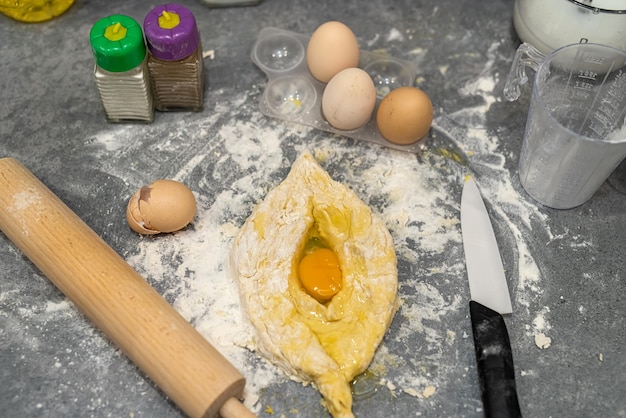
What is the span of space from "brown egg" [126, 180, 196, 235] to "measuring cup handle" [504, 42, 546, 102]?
0.82 metres

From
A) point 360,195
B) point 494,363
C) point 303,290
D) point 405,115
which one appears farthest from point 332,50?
point 494,363

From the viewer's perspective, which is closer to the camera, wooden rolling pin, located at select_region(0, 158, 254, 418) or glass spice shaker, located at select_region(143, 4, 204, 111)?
wooden rolling pin, located at select_region(0, 158, 254, 418)

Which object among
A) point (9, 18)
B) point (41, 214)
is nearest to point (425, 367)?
point (41, 214)

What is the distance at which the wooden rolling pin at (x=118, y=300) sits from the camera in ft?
4.03

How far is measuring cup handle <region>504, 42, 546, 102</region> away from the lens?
161 centimetres

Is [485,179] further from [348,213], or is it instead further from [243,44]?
[243,44]

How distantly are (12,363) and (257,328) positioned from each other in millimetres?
499

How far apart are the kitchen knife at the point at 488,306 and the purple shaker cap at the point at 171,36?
0.74 metres

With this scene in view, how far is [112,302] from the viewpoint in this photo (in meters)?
1.31

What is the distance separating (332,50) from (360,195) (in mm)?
370

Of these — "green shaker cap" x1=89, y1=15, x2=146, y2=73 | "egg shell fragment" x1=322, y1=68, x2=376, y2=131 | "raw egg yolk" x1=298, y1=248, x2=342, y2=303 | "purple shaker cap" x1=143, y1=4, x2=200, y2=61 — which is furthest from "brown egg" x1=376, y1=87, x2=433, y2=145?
"green shaker cap" x1=89, y1=15, x2=146, y2=73

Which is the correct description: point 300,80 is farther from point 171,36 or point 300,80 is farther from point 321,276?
point 321,276

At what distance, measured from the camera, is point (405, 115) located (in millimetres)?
1612

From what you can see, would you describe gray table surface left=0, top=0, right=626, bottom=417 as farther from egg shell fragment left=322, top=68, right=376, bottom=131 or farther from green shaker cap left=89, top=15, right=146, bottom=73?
green shaker cap left=89, top=15, right=146, bottom=73
